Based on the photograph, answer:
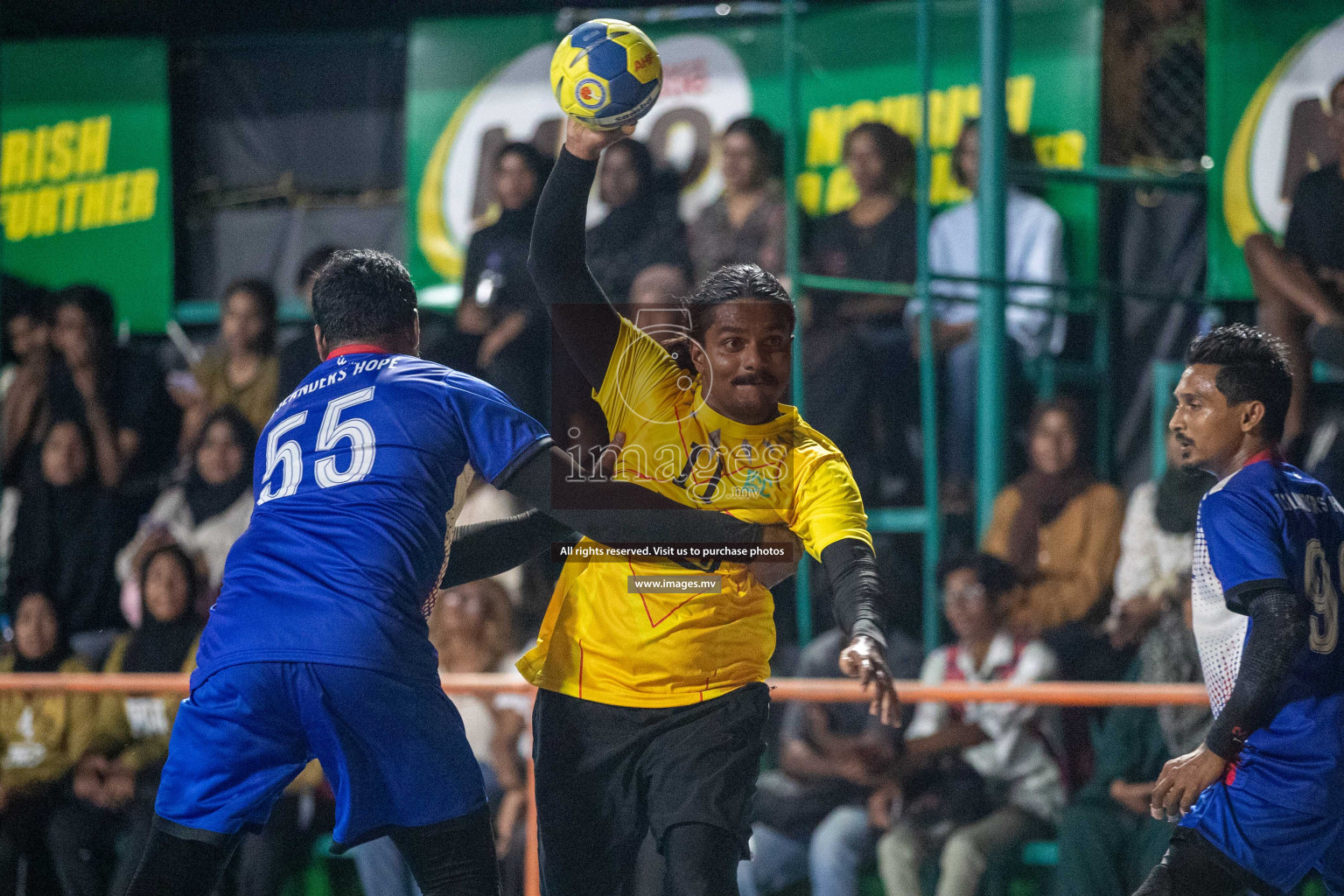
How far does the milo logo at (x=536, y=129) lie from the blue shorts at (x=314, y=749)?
15.3 ft

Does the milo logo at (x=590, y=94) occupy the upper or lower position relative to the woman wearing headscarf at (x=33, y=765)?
upper

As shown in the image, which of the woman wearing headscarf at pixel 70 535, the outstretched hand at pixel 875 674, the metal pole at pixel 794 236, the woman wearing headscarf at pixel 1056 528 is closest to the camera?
the outstretched hand at pixel 875 674

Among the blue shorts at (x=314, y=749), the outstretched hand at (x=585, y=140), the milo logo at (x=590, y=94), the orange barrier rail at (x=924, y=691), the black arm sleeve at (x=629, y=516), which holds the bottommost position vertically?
the orange barrier rail at (x=924, y=691)

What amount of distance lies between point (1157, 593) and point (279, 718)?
3724 millimetres

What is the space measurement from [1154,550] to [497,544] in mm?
3137

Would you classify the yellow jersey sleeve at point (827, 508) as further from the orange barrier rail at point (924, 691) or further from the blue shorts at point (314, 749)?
the blue shorts at point (314, 749)

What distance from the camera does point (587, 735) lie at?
3.54 metres

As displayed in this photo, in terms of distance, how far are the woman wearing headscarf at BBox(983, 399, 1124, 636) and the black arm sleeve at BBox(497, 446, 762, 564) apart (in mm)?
2481

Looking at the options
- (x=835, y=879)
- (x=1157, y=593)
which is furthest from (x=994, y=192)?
(x=835, y=879)

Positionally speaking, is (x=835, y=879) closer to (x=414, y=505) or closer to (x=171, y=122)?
(x=414, y=505)

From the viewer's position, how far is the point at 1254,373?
3.74 meters

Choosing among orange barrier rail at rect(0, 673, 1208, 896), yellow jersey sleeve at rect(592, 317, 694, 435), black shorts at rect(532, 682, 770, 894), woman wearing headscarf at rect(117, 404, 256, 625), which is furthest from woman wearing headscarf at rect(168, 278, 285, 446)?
black shorts at rect(532, 682, 770, 894)

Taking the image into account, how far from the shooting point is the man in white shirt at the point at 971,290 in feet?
22.4

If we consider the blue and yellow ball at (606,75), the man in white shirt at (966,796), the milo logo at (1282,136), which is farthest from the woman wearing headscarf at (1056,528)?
the blue and yellow ball at (606,75)
